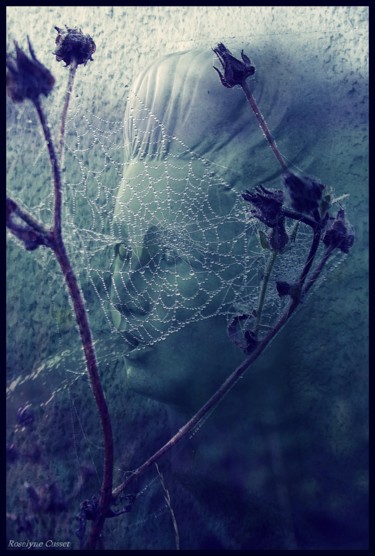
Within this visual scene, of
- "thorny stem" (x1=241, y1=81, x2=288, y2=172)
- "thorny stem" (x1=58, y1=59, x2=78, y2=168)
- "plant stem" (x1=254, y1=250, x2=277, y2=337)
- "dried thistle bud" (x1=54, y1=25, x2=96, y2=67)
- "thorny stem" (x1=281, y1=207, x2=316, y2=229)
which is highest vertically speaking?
"dried thistle bud" (x1=54, y1=25, x2=96, y2=67)

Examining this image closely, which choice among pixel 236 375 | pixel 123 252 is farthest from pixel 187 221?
pixel 236 375

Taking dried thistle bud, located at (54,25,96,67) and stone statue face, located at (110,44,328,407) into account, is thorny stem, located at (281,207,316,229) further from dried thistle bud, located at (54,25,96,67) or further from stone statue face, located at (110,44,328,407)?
dried thistle bud, located at (54,25,96,67)

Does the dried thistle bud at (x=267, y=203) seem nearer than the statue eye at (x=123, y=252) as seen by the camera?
Yes

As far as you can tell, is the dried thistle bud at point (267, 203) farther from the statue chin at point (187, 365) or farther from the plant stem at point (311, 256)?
the statue chin at point (187, 365)

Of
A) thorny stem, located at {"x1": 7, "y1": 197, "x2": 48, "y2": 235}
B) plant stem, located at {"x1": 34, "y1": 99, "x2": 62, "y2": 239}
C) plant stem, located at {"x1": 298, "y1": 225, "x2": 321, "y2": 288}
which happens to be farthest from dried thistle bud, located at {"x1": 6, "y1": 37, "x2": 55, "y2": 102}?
plant stem, located at {"x1": 298, "y1": 225, "x2": 321, "y2": 288}

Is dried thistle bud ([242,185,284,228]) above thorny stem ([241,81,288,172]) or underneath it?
underneath

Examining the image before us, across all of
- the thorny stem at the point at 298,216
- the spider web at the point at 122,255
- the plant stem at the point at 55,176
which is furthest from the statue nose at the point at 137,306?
the thorny stem at the point at 298,216
